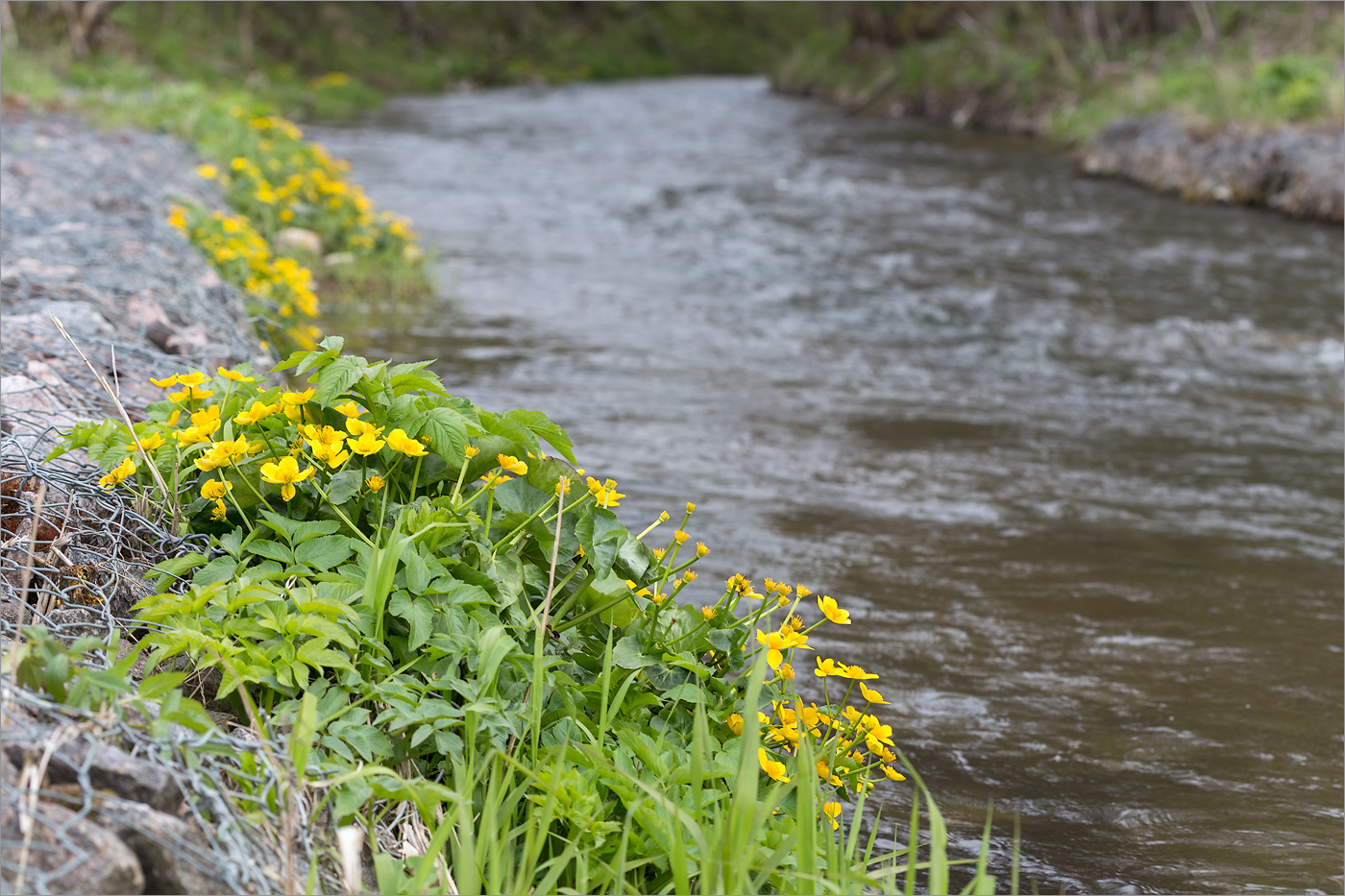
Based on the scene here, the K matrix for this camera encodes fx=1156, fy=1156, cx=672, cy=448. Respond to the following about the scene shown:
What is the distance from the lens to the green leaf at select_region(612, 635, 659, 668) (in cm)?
193

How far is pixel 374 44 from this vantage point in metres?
30.1

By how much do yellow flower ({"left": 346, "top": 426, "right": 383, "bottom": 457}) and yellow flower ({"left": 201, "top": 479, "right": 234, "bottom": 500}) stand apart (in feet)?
0.73

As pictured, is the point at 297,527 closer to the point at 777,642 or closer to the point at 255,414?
the point at 255,414

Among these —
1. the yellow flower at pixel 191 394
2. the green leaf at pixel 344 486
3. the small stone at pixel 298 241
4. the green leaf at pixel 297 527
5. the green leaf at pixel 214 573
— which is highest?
the small stone at pixel 298 241

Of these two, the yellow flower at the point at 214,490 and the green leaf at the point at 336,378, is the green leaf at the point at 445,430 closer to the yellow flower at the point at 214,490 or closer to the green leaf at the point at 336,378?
the green leaf at the point at 336,378

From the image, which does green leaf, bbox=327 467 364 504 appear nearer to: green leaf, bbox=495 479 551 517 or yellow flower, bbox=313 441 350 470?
yellow flower, bbox=313 441 350 470

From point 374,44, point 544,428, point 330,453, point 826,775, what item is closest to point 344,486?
point 330,453

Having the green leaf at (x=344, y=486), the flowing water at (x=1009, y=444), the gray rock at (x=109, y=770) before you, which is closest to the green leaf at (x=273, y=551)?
the green leaf at (x=344, y=486)

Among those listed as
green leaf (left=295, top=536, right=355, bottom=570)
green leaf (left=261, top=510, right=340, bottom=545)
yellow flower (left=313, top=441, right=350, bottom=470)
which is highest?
yellow flower (left=313, top=441, right=350, bottom=470)

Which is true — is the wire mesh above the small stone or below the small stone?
below

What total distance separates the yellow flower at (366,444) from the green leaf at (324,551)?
6.1 inches

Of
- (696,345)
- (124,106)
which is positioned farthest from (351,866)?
(124,106)

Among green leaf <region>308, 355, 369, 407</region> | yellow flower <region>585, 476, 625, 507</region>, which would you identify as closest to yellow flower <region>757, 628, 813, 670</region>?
yellow flower <region>585, 476, 625, 507</region>

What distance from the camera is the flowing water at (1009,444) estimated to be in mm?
2545
